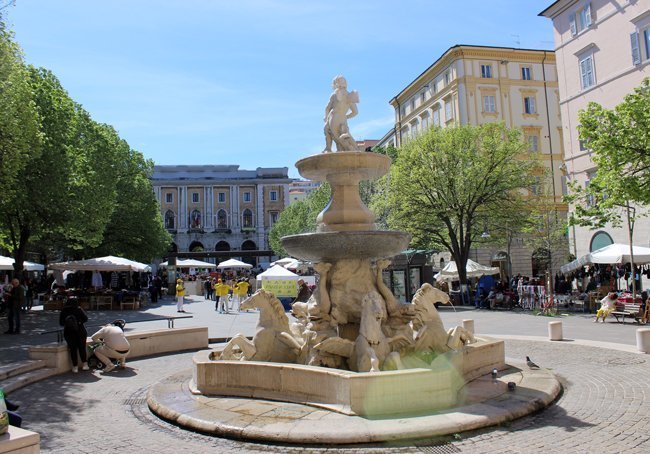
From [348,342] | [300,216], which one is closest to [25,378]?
[348,342]

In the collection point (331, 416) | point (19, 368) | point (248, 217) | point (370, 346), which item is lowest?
point (331, 416)

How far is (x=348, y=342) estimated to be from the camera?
7.66 meters

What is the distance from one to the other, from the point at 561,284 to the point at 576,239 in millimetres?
8447

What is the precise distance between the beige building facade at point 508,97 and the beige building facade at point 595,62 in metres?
10.8

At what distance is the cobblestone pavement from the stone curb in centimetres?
10

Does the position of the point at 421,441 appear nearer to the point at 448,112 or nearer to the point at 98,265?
the point at 98,265

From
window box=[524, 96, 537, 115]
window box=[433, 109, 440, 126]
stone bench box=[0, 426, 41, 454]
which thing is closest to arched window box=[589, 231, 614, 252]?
window box=[524, 96, 537, 115]

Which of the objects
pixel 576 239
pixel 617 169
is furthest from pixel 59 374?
pixel 576 239

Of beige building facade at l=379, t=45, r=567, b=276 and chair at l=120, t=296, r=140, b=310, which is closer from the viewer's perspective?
chair at l=120, t=296, r=140, b=310

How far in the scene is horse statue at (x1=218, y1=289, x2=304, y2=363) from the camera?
811cm

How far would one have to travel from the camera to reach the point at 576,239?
3284cm

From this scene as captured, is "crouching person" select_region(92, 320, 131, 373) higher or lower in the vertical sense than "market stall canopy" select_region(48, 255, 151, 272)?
lower

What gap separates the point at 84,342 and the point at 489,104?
4255cm

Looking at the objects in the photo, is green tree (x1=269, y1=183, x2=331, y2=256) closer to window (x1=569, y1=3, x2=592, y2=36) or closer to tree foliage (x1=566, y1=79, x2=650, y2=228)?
window (x1=569, y1=3, x2=592, y2=36)
